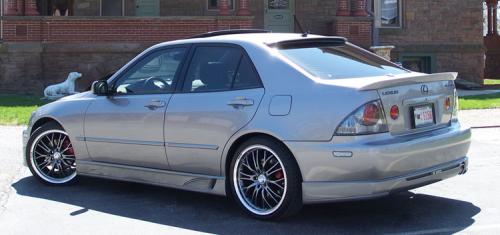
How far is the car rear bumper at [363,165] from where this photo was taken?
5129 mm

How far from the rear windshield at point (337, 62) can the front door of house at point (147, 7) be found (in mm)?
15547

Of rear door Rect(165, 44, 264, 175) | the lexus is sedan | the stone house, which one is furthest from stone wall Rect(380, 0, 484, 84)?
rear door Rect(165, 44, 264, 175)

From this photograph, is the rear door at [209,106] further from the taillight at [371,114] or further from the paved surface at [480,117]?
the paved surface at [480,117]

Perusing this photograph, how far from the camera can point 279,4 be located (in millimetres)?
22031

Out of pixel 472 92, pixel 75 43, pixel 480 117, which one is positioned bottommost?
pixel 480 117

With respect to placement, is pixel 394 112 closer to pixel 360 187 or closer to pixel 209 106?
pixel 360 187

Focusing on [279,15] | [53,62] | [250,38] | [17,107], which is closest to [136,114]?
[250,38]

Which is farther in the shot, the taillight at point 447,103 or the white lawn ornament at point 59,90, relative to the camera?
the white lawn ornament at point 59,90

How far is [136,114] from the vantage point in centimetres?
643

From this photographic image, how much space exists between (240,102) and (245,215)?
99 centimetres

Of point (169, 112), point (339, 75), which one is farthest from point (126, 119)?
point (339, 75)

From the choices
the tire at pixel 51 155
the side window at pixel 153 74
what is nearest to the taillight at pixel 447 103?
the side window at pixel 153 74

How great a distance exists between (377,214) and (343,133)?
41.4 inches

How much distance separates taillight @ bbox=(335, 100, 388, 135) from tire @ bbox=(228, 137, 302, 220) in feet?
1.76
